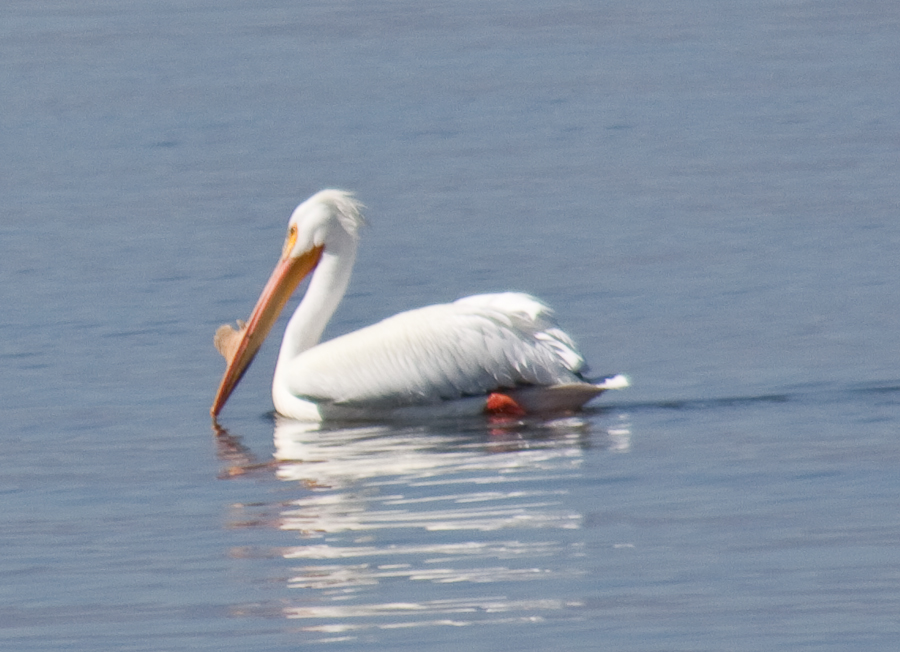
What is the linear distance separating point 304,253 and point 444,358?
3.64 feet

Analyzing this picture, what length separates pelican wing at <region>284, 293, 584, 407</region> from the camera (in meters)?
7.34

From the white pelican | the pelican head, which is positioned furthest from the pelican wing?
the pelican head

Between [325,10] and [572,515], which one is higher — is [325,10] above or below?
above

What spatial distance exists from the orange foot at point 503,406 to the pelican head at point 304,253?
1.02 m

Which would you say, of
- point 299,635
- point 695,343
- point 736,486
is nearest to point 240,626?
point 299,635

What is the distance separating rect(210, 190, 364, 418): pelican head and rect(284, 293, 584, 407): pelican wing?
605 millimetres

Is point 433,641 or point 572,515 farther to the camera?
point 572,515

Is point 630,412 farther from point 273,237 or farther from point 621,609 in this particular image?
point 273,237

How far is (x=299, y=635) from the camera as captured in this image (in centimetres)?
475

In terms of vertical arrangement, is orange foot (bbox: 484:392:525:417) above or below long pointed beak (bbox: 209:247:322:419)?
below

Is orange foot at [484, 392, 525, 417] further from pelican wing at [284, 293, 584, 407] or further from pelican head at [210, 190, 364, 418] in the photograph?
pelican head at [210, 190, 364, 418]

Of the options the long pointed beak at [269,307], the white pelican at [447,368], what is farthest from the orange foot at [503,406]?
the long pointed beak at [269,307]

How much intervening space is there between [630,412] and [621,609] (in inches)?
107

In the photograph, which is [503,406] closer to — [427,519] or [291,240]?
[291,240]
